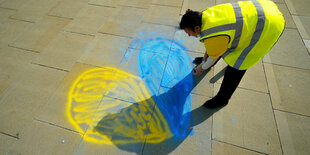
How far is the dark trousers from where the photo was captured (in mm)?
2049

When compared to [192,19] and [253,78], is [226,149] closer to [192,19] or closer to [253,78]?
[253,78]

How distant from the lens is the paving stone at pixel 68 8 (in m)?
4.32

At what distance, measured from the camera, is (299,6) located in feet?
14.9

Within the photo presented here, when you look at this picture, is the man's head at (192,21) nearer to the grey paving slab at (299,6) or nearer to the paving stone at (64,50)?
the paving stone at (64,50)

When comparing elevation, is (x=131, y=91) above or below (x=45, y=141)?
above

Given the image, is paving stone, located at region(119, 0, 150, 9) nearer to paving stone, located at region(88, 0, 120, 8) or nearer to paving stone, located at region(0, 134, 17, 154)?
paving stone, located at region(88, 0, 120, 8)

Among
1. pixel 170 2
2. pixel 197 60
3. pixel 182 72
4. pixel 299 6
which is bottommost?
pixel 182 72

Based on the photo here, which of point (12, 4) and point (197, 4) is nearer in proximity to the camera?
point (197, 4)

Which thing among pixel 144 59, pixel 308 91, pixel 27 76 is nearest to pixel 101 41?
pixel 144 59

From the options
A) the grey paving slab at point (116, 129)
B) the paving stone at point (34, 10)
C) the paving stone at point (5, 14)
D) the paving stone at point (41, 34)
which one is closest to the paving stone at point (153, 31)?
the grey paving slab at point (116, 129)

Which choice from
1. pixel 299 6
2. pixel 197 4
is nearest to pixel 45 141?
pixel 197 4

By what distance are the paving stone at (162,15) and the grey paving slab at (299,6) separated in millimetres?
3230

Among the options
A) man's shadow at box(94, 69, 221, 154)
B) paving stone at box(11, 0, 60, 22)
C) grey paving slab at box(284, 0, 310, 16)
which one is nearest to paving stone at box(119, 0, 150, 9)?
paving stone at box(11, 0, 60, 22)

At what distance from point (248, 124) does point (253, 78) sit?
39.5 inches
